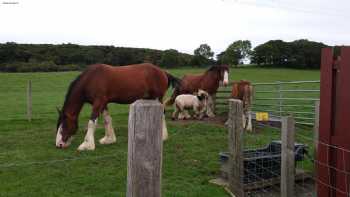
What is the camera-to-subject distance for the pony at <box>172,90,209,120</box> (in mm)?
12703

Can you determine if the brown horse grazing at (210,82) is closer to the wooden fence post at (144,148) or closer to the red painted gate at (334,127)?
the red painted gate at (334,127)

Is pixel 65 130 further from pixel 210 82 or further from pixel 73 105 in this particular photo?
pixel 210 82

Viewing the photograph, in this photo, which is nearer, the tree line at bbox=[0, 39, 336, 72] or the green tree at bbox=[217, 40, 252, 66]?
the tree line at bbox=[0, 39, 336, 72]

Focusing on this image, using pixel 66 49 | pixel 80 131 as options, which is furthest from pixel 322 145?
pixel 66 49

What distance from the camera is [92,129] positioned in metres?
8.23

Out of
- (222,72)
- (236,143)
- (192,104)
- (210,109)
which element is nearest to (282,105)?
(222,72)

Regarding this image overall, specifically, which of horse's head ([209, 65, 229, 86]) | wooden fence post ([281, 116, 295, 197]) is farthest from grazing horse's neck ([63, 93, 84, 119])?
horse's head ([209, 65, 229, 86])

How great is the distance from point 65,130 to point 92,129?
577mm

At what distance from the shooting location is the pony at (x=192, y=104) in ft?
41.7

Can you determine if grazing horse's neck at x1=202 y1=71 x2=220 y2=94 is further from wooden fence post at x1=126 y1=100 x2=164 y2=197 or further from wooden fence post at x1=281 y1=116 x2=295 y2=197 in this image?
wooden fence post at x1=126 y1=100 x2=164 y2=197

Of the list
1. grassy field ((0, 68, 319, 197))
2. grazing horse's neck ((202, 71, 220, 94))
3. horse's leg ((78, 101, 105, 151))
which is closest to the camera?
grassy field ((0, 68, 319, 197))

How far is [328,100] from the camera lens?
3.40 m

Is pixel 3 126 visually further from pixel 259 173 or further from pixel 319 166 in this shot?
pixel 319 166

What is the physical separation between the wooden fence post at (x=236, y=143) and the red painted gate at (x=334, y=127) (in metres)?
1.36
